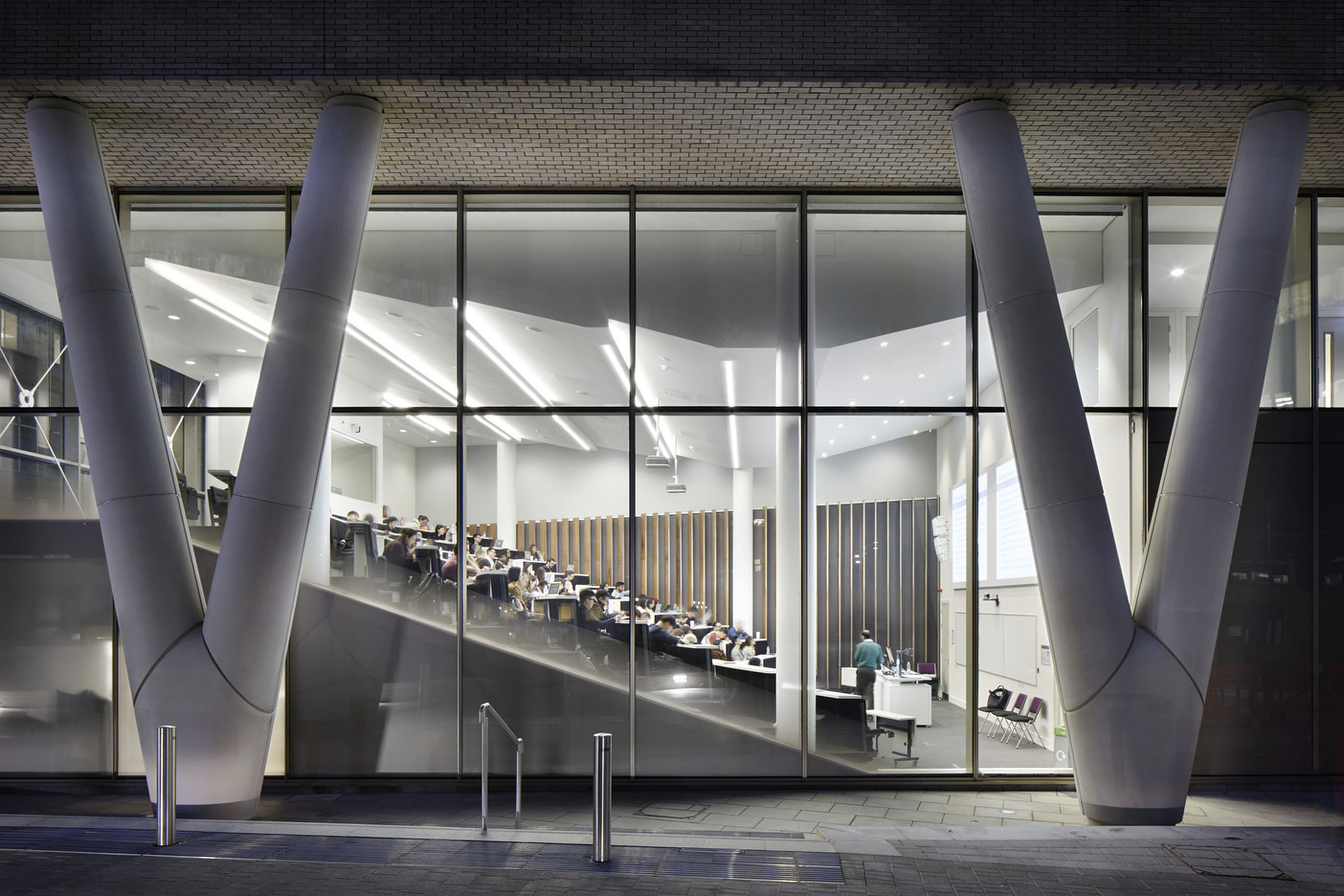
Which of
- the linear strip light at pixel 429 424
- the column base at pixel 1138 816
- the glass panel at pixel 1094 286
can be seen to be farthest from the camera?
the glass panel at pixel 1094 286

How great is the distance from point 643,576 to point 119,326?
563 centimetres

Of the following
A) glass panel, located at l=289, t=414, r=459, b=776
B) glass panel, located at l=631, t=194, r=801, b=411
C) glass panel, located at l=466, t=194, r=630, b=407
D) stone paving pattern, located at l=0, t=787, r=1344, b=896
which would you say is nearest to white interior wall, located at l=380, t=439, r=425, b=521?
glass panel, located at l=289, t=414, r=459, b=776

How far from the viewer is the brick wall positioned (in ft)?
30.0

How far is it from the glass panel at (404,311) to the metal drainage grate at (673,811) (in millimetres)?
4777

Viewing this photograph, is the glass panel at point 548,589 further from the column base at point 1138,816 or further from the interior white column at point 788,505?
the column base at point 1138,816

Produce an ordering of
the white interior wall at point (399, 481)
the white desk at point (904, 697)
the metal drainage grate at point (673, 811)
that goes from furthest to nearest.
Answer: the white interior wall at point (399, 481), the white desk at point (904, 697), the metal drainage grate at point (673, 811)

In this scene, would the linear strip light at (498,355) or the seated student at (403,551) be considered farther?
the linear strip light at (498,355)

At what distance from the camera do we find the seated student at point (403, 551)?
37.3 ft

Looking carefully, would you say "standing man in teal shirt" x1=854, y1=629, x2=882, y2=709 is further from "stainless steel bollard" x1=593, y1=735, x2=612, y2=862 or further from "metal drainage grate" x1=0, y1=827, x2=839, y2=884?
"stainless steel bollard" x1=593, y1=735, x2=612, y2=862

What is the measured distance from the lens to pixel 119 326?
31.3 feet

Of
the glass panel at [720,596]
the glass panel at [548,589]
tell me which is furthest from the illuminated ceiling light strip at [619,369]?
the glass panel at [720,596]

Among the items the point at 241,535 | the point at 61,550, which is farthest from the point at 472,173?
the point at 61,550

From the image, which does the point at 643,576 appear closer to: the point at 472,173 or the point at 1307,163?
the point at 472,173

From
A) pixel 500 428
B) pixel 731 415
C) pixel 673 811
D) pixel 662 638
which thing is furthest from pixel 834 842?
pixel 500 428
